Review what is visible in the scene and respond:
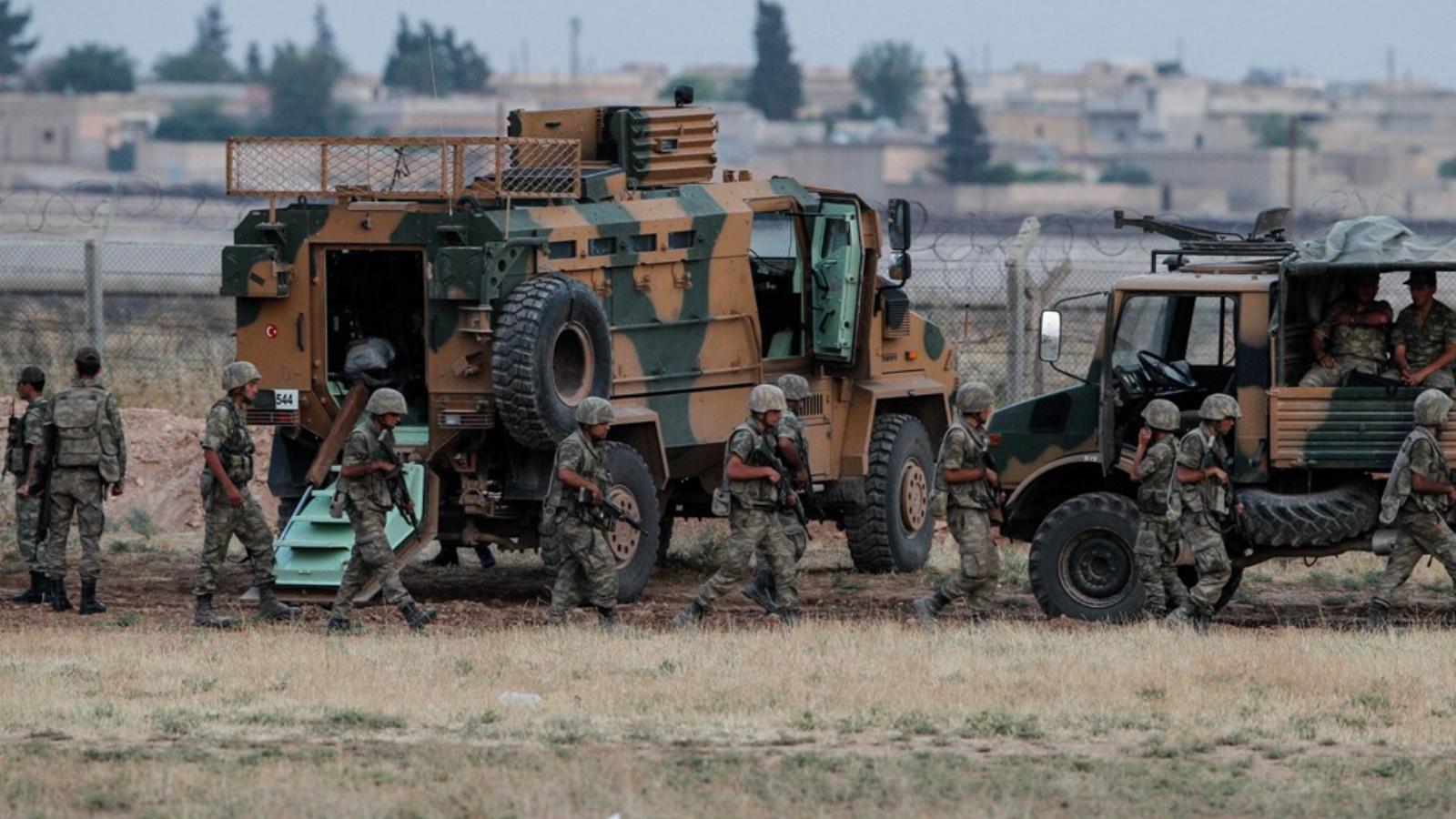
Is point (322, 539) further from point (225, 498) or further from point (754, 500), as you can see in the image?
point (754, 500)

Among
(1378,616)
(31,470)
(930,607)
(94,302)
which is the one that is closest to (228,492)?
(31,470)

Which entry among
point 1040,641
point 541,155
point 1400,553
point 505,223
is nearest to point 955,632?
point 1040,641

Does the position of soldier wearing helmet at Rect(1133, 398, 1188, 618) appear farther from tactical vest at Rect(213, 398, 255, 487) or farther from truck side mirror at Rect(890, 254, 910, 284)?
tactical vest at Rect(213, 398, 255, 487)

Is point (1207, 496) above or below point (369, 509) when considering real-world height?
above

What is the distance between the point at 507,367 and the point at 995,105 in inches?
7126

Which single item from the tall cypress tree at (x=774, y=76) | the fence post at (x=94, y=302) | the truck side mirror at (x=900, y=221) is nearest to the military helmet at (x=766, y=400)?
the truck side mirror at (x=900, y=221)

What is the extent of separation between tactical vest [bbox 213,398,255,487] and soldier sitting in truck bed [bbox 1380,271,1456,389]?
6.44 metres

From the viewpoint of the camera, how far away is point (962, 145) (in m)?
120

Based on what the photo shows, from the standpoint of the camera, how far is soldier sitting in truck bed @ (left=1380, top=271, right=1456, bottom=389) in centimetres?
1482

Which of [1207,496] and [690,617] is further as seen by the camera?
[690,617]

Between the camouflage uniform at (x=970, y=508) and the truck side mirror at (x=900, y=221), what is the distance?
3253 mm

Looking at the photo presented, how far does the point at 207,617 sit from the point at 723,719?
179 inches

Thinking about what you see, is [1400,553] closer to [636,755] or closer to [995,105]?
[636,755]

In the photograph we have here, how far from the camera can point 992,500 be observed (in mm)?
15039
